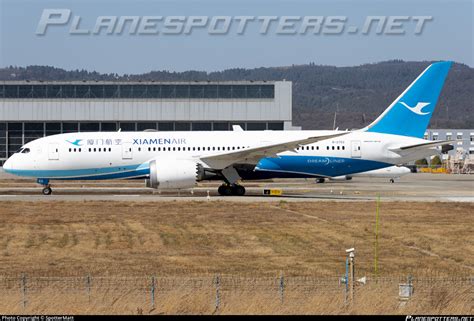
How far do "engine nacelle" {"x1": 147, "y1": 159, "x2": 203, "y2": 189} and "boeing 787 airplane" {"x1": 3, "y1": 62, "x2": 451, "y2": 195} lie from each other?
4.60 feet

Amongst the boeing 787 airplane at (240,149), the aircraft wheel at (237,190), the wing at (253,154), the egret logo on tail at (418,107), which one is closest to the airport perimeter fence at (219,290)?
the wing at (253,154)

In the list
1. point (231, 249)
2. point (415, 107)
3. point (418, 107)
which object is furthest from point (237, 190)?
point (231, 249)

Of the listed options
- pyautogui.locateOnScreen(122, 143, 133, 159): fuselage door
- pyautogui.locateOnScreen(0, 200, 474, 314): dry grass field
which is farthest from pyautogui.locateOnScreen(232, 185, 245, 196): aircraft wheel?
pyautogui.locateOnScreen(0, 200, 474, 314): dry grass field

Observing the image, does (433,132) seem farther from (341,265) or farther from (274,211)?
(341,265)

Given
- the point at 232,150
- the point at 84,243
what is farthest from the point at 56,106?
the point at 84,243

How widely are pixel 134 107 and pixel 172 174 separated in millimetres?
40831

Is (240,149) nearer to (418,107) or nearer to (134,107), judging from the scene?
(418,107)

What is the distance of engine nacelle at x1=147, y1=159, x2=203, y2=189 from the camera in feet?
149

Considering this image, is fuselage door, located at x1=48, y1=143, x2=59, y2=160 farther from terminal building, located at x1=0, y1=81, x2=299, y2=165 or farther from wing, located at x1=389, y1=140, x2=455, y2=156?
terminal building, located at x1=0, y1=81, x2=299, y2=165

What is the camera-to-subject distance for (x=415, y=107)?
4994cm

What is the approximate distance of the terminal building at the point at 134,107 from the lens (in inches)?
3361

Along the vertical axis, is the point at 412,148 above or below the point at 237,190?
above

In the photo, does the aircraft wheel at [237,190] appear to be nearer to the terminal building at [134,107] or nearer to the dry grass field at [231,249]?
the dry grass field at [231,249]

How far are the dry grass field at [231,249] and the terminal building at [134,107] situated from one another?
4326 cm
